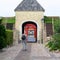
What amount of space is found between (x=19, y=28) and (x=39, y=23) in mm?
3861

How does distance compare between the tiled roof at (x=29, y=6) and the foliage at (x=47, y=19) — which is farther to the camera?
the foliage at (x=47, y=19)

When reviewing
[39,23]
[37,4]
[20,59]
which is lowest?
[20,59]

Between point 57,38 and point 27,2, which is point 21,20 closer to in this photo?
point 27,2

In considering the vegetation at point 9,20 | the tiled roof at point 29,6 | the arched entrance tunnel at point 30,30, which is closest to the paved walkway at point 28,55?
the arched entrance tunnel at point 30,30

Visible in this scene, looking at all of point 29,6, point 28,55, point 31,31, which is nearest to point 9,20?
point 31,31

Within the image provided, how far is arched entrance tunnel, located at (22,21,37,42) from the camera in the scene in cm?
5966

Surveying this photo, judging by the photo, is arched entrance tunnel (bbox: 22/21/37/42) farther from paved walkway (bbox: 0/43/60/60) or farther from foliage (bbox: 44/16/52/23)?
paved walkway (bbox: 0/43/60/60)

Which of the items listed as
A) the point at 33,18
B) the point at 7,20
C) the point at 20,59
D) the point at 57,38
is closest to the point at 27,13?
the point at 33,18

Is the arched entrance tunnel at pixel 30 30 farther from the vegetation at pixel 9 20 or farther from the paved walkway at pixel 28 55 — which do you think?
the paved walkway at pixel 28 55

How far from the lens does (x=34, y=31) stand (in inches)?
2397

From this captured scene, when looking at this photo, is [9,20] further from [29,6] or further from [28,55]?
[28,55]

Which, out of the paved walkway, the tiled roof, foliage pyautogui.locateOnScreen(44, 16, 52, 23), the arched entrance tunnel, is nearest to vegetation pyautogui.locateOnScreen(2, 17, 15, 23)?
the arched entrance tunnel

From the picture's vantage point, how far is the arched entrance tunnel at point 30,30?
59.7m

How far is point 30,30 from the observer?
60.8m
